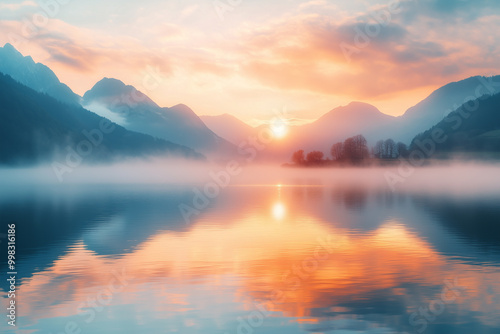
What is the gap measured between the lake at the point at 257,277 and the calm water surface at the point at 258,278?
8 centimetres

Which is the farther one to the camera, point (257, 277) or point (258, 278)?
point (257, 277)

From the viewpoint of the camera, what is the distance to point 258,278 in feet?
102

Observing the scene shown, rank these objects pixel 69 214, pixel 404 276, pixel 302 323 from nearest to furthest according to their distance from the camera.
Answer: pixel 302 323 < pixel 404 276 < pixel 69 214

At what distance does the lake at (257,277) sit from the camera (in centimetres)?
2252

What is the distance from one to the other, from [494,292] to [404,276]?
5.58 m

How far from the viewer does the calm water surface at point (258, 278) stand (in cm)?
2252

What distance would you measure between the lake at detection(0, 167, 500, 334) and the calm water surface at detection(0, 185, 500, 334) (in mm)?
83

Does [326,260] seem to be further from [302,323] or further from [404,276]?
[302,323]

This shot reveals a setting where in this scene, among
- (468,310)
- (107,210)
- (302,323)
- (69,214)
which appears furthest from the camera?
(107,210)

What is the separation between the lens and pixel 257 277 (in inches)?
1230

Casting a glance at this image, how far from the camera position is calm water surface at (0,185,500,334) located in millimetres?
22516

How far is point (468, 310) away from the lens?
2412 centimetres

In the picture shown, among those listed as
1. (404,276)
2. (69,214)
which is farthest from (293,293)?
(69,214)

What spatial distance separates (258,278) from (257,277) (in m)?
0.30
